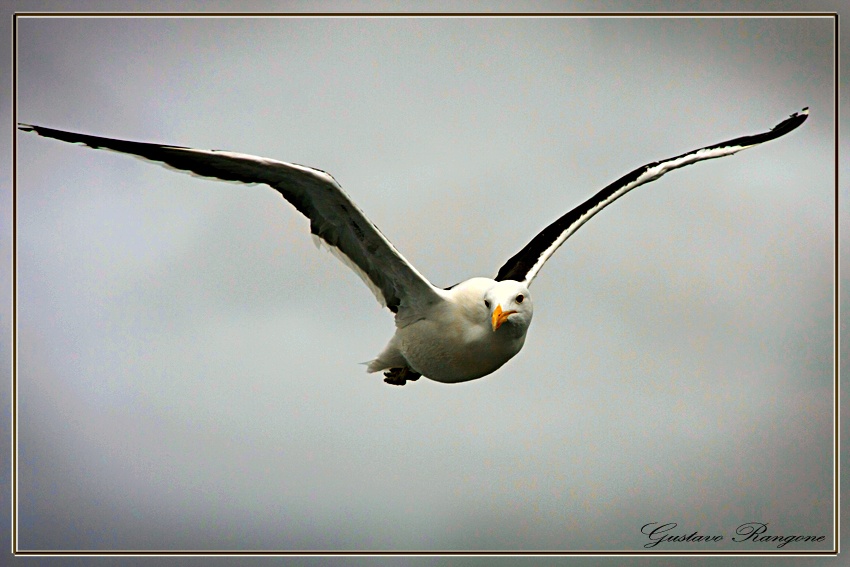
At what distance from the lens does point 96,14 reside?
205 inches

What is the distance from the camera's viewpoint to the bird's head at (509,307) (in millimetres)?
3336

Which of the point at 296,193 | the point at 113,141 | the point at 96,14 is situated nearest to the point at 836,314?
the point at 296,193

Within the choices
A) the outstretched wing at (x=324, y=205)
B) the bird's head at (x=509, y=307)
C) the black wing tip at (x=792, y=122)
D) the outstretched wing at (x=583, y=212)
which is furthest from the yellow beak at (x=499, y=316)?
the black wing tip at (x=792, y=122)

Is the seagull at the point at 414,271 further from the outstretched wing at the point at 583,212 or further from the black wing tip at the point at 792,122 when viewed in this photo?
the black wing tip at the point at 792,122

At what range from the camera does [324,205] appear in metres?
3.42

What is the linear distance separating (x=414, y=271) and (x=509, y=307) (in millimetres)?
394

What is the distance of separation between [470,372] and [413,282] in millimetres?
407

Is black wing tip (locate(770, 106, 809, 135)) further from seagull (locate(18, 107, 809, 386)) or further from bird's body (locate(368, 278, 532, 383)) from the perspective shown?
bird's body (locate(368, 278, 532, 383))

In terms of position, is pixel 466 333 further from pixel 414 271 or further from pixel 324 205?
pixel 324 205

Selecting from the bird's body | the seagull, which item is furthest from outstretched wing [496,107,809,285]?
the bird's body

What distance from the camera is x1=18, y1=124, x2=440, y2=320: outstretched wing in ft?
9.85

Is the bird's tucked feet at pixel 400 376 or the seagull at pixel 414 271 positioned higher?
the seagull at pixel 414 271

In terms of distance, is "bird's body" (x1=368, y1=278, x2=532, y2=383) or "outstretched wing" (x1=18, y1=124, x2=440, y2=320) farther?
"bird's body" (x1=368, y1=278, x2=532, y2=383)

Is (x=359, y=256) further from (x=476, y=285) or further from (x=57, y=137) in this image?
(x=57, y=137)
